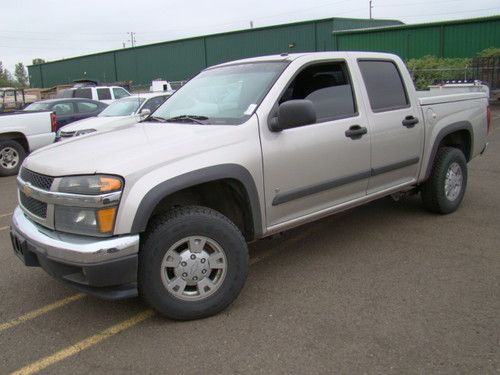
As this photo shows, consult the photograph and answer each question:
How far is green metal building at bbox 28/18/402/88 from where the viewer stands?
106 ft

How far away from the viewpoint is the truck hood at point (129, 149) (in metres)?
3.26

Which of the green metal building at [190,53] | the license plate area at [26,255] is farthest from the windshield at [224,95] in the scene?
the green metal building at [190,53]

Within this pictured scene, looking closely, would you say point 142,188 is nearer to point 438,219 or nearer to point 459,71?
point 438,219

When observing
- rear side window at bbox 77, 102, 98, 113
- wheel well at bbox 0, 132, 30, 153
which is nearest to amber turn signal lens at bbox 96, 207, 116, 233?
wheel well at bbox 0, 132, 30, 153

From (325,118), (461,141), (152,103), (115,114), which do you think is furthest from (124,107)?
(325,118)

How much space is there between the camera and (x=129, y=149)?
3.47 meters

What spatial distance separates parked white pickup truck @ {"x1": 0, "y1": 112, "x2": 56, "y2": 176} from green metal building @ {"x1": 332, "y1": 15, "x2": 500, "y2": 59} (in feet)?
68.5

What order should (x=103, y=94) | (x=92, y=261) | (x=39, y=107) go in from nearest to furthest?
(x=92, y=261), (x=39, y=107), (x=103, y=94)

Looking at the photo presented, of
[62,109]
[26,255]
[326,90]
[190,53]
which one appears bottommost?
[26,255]

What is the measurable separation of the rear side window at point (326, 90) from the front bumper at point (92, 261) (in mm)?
1794

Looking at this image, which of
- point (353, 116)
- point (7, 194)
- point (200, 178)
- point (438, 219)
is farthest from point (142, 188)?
point (7, 194)

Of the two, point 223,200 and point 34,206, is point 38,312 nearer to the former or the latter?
point 34,206

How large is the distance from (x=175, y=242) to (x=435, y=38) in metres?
25.8

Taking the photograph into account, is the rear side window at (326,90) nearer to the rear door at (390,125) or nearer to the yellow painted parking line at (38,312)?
the rear door at (390,125)
